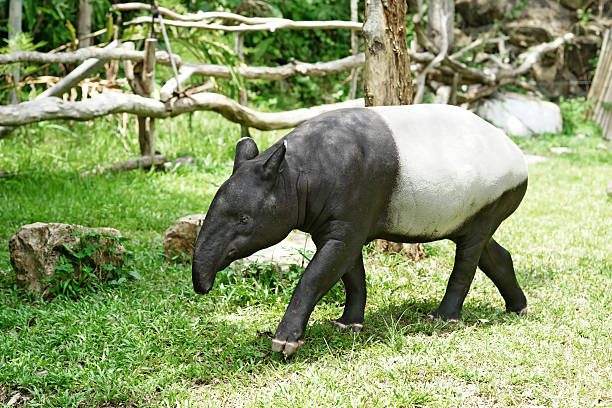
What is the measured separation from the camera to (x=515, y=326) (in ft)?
12.9

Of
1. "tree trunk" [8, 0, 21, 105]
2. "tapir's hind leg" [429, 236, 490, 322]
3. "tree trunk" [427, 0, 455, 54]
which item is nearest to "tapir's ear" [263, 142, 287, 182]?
"tapir's hind leg" [429, 236, 490, 322]

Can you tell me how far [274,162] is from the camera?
10.5 feet

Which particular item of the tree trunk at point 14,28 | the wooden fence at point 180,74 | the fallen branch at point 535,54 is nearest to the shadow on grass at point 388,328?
the wooden fence at point 180,74

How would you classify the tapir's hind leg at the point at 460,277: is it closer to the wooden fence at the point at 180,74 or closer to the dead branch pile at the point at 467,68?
the wooden fence at the point at 180,74

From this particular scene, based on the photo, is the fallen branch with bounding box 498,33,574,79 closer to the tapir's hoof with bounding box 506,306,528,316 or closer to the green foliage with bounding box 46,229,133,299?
the tapir's hoof with bounding box 506,306,528,316

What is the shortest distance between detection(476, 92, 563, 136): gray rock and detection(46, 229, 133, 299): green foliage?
31.5ft

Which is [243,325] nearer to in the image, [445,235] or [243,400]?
[243,400]

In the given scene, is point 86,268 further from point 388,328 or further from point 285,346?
point 388,328

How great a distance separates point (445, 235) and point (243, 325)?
1361 millimetres

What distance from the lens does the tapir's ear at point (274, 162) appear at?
3199 millimetres

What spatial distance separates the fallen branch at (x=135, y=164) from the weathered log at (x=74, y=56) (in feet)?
4.16

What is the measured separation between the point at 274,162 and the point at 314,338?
116 centimetres

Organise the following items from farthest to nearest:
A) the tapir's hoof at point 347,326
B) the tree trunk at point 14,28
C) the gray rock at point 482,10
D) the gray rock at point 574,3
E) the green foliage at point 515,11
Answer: the gray rock at point 482,10 → the green foliage at point 515,11 → the gray rock at point 574,3 → the tree trunk at point 14,28 → the tapir's hoof at point 347,326

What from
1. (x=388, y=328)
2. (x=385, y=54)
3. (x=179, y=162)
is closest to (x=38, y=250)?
(x=388, y=328)
